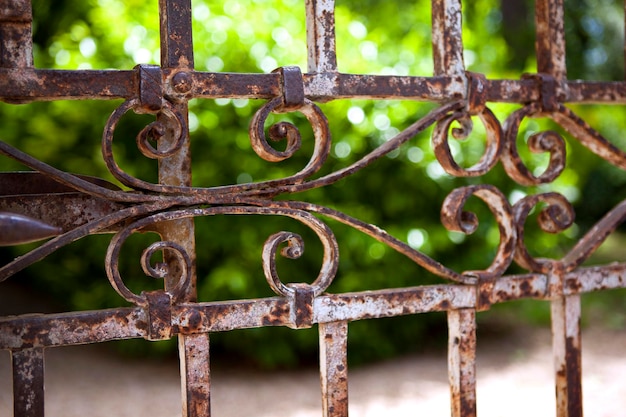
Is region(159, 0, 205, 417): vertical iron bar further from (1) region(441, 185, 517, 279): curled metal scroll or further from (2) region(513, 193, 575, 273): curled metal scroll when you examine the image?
(2) region(513, 193, 575, 273): curled metal scroll

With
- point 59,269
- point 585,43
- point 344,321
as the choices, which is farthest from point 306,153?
point 585,43

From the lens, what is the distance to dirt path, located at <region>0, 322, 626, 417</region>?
2.81 meters

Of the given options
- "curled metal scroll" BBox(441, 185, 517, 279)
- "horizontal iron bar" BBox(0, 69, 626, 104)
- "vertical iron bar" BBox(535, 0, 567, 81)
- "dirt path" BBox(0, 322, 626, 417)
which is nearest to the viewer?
"horizontal iron bar" BBox(0, 69, 626, 104)

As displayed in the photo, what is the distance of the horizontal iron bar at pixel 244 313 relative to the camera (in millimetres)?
1034

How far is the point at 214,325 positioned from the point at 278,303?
0.11 metres

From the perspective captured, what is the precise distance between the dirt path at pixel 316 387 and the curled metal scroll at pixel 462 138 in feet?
5.00

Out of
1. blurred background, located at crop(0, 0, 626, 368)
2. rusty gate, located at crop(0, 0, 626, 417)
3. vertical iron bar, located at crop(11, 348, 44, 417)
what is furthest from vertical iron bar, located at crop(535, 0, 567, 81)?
blurred background, located at crop(0, 0, 626, 368)

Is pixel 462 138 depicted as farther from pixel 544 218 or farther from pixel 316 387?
pixel 316 387

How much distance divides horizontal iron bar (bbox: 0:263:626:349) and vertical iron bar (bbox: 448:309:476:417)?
0.10 feet

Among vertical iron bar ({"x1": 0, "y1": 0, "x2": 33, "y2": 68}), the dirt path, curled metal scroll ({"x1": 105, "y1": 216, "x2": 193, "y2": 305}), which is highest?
vertical iron bar ({"x1": 0, "y1": 0, "x2": 33, "y2": 68})

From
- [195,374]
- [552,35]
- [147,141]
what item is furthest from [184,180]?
[552,35]

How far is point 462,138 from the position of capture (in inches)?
51.6

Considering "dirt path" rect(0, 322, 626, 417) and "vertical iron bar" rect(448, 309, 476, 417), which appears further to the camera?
"dirt path" rect(0, 322, 626, 417)

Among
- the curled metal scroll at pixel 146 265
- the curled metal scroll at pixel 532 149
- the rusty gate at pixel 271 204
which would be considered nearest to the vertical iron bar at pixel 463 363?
the rusty gate at pixel 271 204
